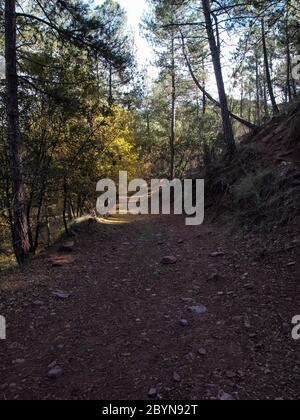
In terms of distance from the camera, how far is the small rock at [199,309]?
499 centimetres

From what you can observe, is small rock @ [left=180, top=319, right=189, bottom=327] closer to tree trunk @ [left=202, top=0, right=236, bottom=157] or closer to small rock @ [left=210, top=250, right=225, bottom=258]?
small rock @ [left=210, top=250, right=225, bottom=258]

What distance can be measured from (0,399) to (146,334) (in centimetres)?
177

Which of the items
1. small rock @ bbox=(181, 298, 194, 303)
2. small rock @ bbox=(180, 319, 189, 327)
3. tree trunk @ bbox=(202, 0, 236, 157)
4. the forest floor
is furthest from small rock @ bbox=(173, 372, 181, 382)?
tree trunk @ bbox=(202, 0, 236, 157)

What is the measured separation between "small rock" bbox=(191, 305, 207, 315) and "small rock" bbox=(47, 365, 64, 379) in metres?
1.99

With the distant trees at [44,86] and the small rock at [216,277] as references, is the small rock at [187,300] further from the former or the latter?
the distant trees at [44,86]

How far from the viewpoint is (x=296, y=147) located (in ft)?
31.6

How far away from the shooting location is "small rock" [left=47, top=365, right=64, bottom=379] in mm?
3762

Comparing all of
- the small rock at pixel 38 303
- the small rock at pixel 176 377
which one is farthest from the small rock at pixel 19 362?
the small rock at pixel 176 377

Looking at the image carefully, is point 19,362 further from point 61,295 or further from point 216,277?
point 216,277

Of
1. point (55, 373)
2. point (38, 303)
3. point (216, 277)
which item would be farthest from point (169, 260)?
point (55, 373)

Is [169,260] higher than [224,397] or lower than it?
higher

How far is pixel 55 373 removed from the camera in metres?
3.78

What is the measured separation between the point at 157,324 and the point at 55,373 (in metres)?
1.48

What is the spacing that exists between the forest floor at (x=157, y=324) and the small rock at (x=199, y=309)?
30 mm
